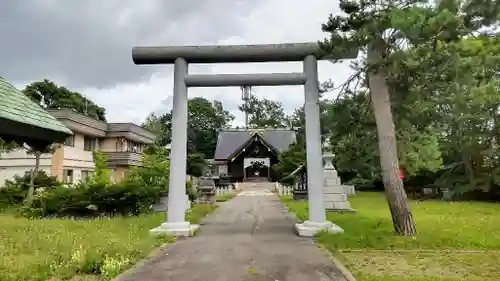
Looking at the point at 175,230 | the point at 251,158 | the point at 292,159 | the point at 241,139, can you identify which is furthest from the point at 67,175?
the point at 241,139

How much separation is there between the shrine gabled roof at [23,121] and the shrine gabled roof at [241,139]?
37.4 m

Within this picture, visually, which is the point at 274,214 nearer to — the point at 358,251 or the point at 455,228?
the point at 455,228

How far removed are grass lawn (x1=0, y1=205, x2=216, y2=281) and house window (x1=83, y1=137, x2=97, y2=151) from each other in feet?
49.7

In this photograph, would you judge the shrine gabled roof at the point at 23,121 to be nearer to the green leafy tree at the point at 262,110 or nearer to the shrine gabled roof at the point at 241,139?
the shrine gabled roof at the point at 241,139

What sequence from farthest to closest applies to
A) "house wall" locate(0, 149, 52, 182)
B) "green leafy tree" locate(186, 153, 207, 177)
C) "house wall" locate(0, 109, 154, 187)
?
"green leafy tree" locate(186, 153, 207, 177) < "house wall" locate(0, 149, 52, 182) < "house wall" locate(0, 109, 154, 187)

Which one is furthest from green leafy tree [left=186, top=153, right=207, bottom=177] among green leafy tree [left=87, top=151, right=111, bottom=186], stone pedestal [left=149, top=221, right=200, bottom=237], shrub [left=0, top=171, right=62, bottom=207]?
stone pedestal [left=149, top=221, right=200, bottom=237]

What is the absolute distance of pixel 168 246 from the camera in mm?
8258

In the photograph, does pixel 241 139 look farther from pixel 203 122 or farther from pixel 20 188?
pixel 20 188

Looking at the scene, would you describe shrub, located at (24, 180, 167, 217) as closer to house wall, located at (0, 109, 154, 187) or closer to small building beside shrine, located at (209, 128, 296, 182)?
house wall, located at (0, 109, 154, 187)

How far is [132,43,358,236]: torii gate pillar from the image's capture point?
32.2ft

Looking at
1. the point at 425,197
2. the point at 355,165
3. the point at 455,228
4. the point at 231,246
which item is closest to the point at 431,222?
the point at 455,228

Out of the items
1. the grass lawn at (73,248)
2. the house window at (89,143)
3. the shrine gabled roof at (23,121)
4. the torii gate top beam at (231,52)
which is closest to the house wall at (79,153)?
the house window at (89,143)

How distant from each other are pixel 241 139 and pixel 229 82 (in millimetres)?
33720

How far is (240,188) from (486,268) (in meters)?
28.3
